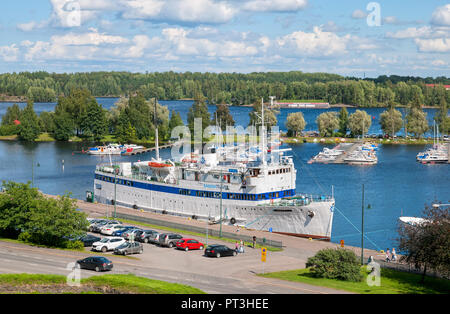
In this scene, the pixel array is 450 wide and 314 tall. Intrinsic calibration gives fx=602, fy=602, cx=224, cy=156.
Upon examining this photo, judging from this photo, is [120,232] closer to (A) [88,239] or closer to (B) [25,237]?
(A) [88,239]

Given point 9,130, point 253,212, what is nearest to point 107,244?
point 253,212

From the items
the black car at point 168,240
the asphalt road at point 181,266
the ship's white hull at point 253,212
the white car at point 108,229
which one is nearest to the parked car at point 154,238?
the black car at point 168,240

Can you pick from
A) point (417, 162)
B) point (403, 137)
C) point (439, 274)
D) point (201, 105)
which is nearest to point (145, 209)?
point (439, 274)

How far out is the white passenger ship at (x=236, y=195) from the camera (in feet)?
199

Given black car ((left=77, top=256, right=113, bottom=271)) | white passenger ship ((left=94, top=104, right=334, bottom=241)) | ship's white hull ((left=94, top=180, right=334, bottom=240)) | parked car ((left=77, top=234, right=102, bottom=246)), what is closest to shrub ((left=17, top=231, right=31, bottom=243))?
parked car ((left=77, top=234, right=102, bottom=246))

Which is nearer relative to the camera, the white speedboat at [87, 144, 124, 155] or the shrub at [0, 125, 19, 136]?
the white speedboat at [87, 144, 124, 155]

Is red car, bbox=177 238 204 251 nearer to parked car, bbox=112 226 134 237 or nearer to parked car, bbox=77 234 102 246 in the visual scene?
parked car, bbox=112 226 134 237

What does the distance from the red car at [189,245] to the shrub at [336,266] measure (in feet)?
40.5

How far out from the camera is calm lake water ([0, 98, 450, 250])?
74.1 metres

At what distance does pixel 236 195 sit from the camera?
6319cm

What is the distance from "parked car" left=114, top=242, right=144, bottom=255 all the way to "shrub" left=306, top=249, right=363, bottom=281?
14.5 metres

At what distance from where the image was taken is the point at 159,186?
70312 mm

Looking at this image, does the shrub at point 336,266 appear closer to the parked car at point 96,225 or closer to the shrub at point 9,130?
the parked car at point 96,225
